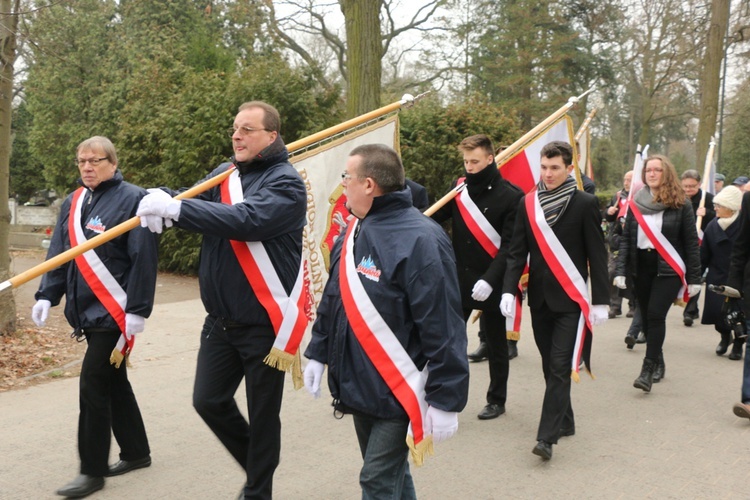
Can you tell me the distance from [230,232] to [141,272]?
949 mm

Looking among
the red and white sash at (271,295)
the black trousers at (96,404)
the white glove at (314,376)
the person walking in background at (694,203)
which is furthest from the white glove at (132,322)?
the person walking in background at (694,203)

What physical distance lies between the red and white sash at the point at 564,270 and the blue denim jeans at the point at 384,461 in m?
2.20

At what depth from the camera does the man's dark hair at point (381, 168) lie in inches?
129

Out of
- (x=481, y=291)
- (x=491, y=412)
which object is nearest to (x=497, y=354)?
(x=491, y=412)

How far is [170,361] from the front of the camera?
306 inches

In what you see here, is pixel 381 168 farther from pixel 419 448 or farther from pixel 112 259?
pixel 112 259

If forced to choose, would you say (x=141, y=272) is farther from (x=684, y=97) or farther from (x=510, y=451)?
(x=684, y=97)

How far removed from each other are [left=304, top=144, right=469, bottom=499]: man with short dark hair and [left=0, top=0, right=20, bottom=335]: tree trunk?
19.8 feet

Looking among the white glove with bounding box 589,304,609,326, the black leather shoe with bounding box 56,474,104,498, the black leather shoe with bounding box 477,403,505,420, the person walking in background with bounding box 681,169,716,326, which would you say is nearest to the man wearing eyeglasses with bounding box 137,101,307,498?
the black leather shoe with bounding box 56,474,104,498

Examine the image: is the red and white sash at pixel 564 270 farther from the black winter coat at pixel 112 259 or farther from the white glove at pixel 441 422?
the black winter coat at pixel 112 259

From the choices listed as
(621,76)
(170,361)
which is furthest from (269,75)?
(621,76)

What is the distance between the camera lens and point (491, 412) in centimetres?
599

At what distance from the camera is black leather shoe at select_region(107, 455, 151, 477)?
→ 466 centimetres

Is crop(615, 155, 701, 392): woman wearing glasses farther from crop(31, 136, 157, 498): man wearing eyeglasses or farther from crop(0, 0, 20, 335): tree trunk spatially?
crop(0, 0, 20, 335): tree trunk
